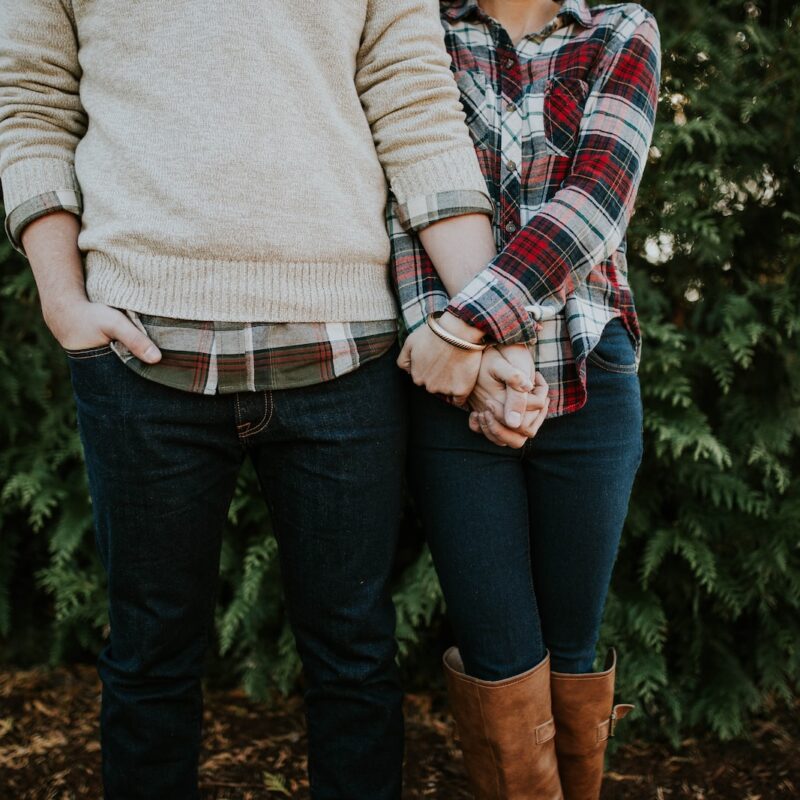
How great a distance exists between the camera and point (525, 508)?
1.43 m

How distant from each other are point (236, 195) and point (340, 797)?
1131mm

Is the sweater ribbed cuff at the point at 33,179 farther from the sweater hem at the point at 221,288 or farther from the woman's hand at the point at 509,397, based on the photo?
the woman's hand at the point at 509,397

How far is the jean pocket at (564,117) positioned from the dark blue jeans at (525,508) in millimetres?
344

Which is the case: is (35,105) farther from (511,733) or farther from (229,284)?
(511,733)

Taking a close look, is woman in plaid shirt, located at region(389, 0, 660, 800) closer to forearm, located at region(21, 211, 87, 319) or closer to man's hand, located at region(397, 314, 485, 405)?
man's hand, located at region(397, 314, 485, 405)

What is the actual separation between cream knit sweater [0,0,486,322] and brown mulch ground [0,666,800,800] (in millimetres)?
1557

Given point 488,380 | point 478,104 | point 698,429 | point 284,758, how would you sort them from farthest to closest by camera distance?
point 284,758
point 698,429
point 478,104
point 488,380

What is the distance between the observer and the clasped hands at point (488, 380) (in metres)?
1.30

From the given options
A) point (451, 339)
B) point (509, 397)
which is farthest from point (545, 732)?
point (451, 339)

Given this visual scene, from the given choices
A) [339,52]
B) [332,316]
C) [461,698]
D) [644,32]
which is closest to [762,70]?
[644,32]

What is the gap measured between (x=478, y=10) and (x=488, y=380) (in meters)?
0.73

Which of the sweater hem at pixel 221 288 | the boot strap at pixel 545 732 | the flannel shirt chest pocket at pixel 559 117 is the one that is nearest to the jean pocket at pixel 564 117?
the flannel shirt chest pocket at pixel 559 117

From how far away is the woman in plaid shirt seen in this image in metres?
1.34

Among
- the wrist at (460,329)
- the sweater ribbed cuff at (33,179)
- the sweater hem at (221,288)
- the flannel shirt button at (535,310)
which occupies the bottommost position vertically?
the wrist at (460,329)
